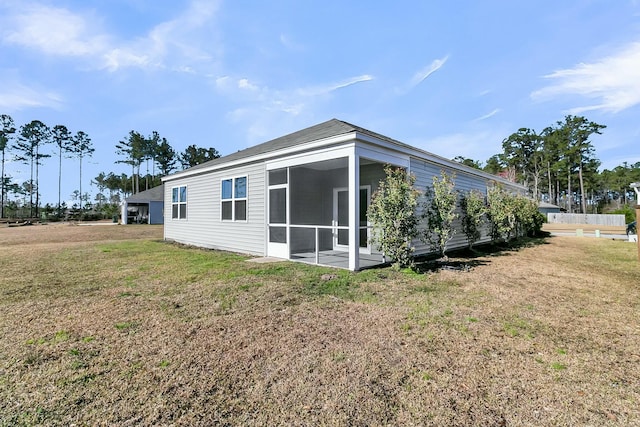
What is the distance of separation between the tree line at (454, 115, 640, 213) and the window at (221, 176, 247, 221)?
43051 millimetres

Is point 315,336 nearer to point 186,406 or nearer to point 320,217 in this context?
point 186,406

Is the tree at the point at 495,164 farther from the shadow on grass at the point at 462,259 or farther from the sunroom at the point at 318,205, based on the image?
the sunroom at the point at 318,205

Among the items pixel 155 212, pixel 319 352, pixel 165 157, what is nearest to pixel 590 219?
pixel 319 352

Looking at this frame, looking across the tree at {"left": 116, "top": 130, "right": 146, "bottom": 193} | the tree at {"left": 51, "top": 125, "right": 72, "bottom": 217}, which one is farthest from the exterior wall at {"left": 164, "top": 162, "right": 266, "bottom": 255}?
the tree at {"left": 51, "top": 125, "right": 72, "bottom": 217}

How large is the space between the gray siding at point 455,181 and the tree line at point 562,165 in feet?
115

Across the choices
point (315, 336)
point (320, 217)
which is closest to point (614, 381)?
point (315, 336)

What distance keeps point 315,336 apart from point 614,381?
2577 millimetres

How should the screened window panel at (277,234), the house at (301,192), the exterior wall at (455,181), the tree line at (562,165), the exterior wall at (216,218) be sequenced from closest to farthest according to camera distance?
the house at (301,192)
the exterior wall at (455,181)
the screened window panel at (277,234)
the exterior wall at (216,218)
the tree line at (562,165)

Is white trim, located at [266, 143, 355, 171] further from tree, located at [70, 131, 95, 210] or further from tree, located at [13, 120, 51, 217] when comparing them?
tree, located at [70, 131, 95, 210]

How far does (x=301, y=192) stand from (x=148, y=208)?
2930 centimetres

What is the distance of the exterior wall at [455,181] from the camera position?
8547mm

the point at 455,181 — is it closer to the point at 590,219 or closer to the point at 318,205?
the point at 318,205

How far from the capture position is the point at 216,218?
10.7m

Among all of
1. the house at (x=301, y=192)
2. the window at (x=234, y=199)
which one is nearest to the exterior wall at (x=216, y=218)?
the house at (x=301, y=192)
